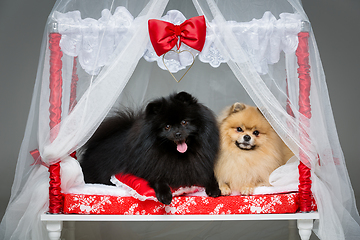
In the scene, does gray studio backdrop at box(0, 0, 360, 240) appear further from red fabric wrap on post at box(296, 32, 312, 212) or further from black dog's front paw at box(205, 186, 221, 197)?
black dog's front paw at box(205, 186, 221, 197)

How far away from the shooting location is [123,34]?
2.86 m

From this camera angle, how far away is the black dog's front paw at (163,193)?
273 cm

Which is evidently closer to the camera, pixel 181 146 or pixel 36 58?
pixel 181 146

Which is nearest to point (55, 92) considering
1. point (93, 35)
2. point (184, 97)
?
point (93, 35)

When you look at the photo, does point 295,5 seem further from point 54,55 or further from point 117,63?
point 54,55

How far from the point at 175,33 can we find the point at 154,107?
0.57 metres

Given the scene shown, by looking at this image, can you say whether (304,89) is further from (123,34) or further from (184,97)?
(123,34)

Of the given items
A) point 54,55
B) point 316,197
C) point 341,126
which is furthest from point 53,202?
point 341,126

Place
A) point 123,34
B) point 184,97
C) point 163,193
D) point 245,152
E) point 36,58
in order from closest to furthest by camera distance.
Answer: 1. point 163,193
2. point 123,34
3. point 184,97
4. point 245,152
5. point 36,58

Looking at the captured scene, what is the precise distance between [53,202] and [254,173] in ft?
5.01

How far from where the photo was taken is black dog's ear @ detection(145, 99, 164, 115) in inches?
114

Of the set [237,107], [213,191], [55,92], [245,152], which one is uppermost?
[55,92]

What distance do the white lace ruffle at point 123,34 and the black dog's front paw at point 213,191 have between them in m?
0.93

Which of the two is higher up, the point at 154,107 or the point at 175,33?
the point at 175,33
